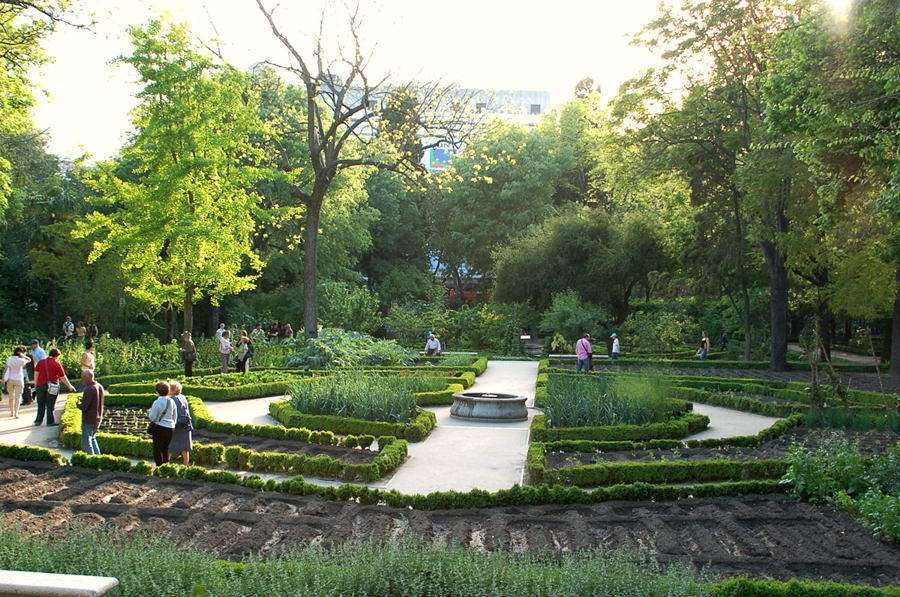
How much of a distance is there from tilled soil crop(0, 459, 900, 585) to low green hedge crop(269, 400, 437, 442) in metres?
3.65

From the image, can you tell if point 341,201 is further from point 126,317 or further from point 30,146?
point 30,146

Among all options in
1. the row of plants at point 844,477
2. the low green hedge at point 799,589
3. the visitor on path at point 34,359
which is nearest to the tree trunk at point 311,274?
the visitor on path at point 34,359

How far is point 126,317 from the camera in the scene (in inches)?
1190

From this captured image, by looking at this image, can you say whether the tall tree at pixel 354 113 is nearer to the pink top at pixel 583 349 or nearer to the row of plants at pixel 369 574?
the pink top at pixel 583 349

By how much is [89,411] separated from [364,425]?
4.08 metres

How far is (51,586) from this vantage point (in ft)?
10.8

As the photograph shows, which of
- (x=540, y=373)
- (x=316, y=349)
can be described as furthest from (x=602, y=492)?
(x=316, y=349)

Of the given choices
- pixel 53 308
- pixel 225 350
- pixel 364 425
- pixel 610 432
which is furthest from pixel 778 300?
pixel 53 308

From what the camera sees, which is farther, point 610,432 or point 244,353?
point 244,353

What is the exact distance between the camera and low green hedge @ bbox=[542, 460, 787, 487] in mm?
9125

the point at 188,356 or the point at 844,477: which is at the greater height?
the point at 188,356

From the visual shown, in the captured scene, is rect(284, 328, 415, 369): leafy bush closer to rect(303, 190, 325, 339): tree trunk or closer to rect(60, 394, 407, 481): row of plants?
rect(303, 190, 325, 339): tree trunk

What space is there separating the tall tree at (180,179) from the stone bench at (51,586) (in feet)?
63.3

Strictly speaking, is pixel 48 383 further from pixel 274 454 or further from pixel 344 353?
pixel 344 353
